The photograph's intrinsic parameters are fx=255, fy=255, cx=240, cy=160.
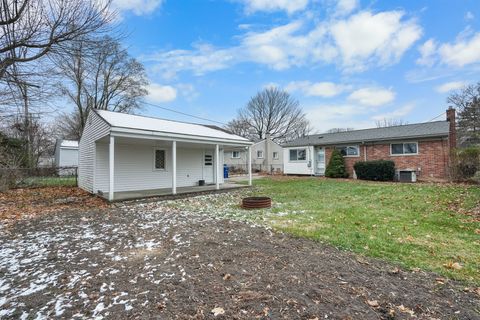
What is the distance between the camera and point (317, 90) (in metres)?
25.8

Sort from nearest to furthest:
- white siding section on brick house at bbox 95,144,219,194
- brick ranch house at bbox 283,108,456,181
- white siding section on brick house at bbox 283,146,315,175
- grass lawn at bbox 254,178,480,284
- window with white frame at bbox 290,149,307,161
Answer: grass lawn at bbox 254,178,480,284 < white siding section on brick house at bbox 95,144,219,194 < brick ranch house at bbox 283,108,456,181 < white siding section on brick house at bbox 283,146,315,175 < window with white frame at bbox 290,149,307,161

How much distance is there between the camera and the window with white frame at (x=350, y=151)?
60.4 feet

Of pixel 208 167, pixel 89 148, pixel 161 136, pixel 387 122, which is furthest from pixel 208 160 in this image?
pixel 387 122

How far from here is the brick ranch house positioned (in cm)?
1480

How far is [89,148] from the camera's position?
12.3m

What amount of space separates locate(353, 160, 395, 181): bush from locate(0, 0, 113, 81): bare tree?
15810mm

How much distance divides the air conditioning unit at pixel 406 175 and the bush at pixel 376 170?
17.2 inches

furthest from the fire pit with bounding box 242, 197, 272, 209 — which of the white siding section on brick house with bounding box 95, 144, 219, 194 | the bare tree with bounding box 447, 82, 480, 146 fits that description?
the bare tree with bounding box 447, 82, 480, 146

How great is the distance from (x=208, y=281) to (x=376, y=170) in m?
15.9

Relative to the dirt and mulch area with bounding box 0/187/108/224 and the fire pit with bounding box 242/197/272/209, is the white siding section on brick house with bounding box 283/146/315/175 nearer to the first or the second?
the fire pit with bounding box 242/197/272/209

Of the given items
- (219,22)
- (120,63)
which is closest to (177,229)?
(219,22)

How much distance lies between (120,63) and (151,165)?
1979 cm

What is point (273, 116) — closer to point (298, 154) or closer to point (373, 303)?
point (298, 154)

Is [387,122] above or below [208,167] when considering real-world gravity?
above
